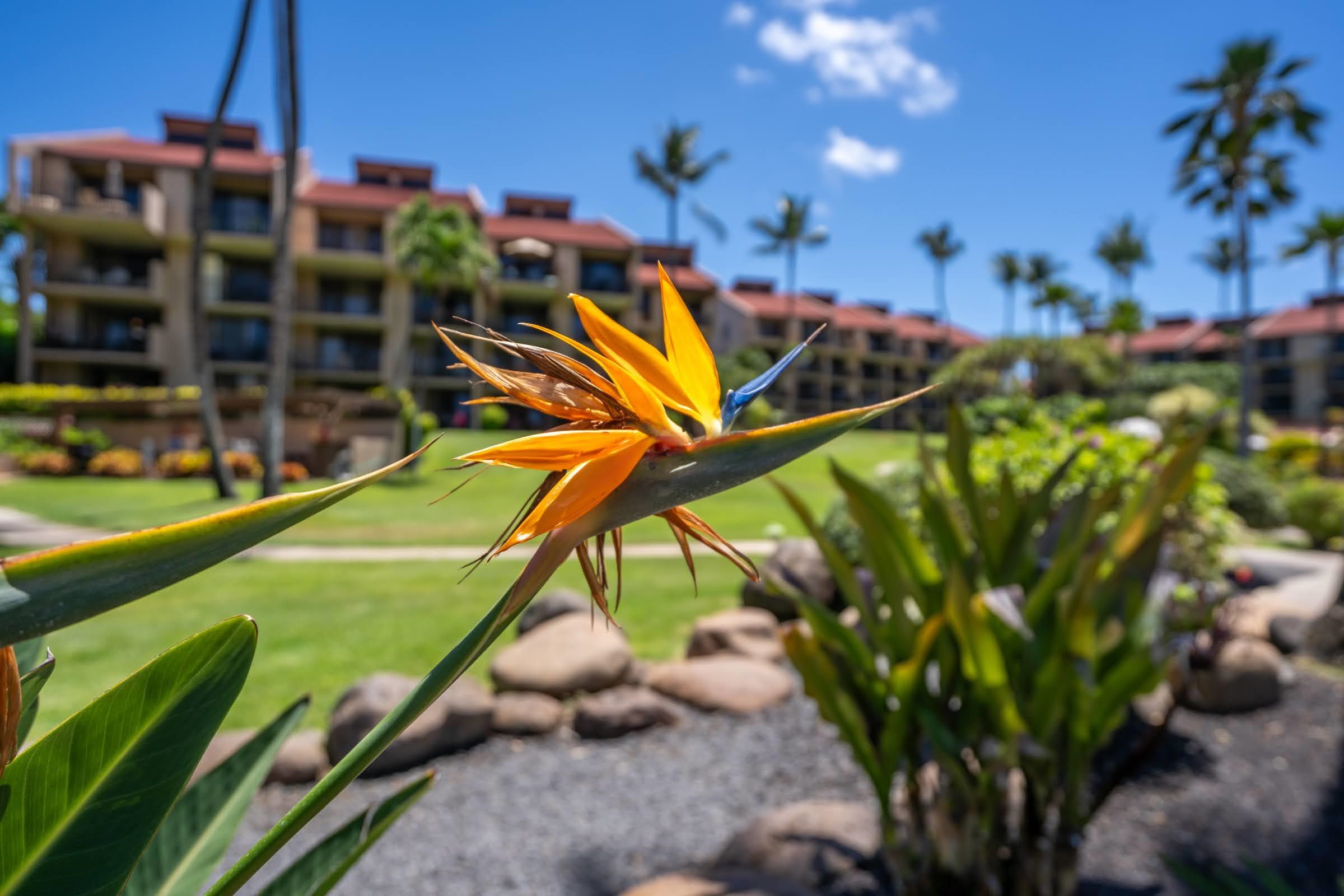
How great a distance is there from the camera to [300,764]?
3723 mm

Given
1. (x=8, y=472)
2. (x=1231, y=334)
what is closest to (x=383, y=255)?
(x=8, y=472)

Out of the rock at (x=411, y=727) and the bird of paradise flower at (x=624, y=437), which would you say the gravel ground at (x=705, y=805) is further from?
the bird of paradise flower at (x=624, y=437)

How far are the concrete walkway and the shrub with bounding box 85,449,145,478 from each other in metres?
8.48

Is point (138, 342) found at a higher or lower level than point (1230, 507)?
higher

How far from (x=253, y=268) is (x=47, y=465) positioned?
49.2 feet

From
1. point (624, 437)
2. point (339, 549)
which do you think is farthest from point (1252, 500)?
point (624, 437)

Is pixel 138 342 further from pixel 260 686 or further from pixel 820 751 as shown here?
pixel 820 751

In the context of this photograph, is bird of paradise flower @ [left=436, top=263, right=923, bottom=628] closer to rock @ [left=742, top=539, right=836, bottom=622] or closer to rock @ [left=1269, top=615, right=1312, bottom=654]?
rock @ [left=742, top=539, right=836, bottom=622]

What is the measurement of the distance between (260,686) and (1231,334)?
6142cm

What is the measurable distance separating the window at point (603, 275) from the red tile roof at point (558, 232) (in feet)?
3.24

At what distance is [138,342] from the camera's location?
30.0 metres

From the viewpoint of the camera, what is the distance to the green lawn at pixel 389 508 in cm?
1193

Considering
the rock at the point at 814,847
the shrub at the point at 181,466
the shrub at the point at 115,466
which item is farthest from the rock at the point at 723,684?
the shrub at the point at 115,466

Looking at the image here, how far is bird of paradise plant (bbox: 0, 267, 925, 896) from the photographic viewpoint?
0.31 m
